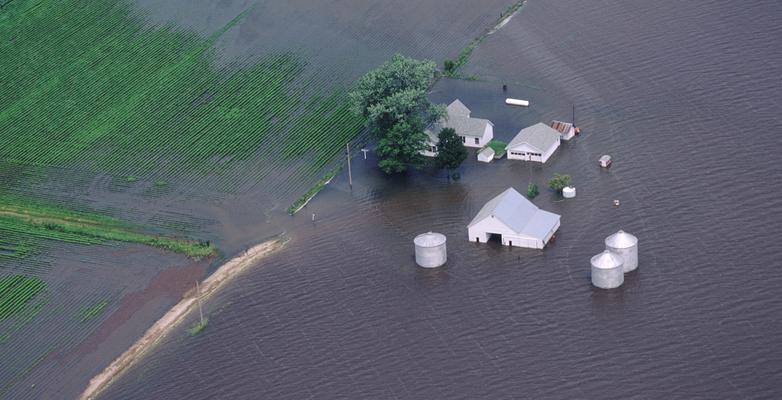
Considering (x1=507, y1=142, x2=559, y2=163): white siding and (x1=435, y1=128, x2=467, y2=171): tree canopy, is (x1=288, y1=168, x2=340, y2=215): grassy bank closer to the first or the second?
(x1=435, y1=128, x2=467, y2=171): tree canopy

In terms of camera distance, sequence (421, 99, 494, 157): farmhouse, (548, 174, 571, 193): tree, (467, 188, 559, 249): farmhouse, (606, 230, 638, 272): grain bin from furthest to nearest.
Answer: (421, 99, 494, 157): farmhouse → (548, 174, 571, 193): tree → (467, 188, 559, 249): farmhouse → (606, 230, 638, 272): grain bin

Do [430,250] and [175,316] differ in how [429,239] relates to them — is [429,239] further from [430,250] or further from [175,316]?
[175,316]

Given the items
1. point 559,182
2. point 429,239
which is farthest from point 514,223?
point 559,182

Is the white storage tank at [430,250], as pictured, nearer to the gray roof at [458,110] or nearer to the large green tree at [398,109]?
the large green tree at [398,109]

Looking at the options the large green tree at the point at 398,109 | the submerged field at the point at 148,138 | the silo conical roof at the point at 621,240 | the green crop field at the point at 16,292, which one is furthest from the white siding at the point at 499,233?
the green crop field at the point at 16,292

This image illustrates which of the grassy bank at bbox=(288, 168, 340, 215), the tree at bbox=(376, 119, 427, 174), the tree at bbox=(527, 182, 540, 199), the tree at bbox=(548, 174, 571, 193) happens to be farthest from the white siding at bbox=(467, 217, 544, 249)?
the grassy bank at bbox=(288, 168, 340, 215)

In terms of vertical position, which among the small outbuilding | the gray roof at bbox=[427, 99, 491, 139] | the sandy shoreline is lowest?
the sandy shoreline

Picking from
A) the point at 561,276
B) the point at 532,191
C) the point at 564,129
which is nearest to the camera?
the point at 561,276
